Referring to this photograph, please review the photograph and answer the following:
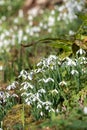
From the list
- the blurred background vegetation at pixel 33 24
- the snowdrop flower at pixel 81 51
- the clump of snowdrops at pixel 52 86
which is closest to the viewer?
the clump of snowdrops at pixel 52 86

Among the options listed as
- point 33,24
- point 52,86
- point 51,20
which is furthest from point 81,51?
point 33,24

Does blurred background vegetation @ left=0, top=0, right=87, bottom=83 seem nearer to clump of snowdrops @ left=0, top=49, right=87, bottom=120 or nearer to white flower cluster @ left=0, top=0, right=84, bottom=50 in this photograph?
white flower cluster @ left=0, top=0, right=84, bottom=50

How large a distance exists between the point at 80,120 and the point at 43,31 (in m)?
6.97

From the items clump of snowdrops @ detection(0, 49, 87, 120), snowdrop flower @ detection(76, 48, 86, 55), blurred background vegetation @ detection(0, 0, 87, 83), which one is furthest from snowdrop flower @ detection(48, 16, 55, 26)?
clump of snowdrops @ detection(0, 49, 87, 120)

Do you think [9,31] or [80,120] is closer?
[80,120]

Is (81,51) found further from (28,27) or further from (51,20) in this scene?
(28,27)

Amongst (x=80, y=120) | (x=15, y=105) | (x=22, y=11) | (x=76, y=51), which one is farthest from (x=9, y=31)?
(x=80, y=120)

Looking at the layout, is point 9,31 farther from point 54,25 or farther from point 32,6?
point 32,6

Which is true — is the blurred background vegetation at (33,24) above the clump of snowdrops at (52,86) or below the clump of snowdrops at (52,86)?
above

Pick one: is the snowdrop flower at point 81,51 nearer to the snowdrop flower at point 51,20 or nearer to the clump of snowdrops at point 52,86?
the clump of snowdrops at point 52,86

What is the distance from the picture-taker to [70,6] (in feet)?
28.0

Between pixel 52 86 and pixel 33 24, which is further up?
pixel 33 24

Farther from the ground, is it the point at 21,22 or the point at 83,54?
the point at 21,22

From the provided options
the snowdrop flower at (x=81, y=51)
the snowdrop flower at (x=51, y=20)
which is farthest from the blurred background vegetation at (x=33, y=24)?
the snowdrop flower at (x=81, y=51)
